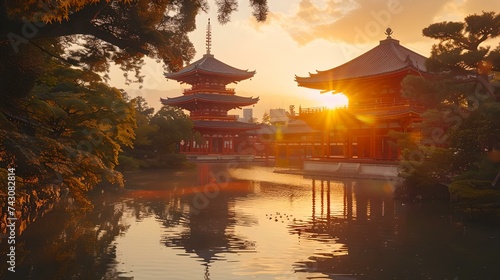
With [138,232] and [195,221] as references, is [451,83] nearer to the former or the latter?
[195,221]

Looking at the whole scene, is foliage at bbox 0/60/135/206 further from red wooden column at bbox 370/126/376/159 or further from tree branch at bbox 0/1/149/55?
red wooden column at bbox 370/126/376/159

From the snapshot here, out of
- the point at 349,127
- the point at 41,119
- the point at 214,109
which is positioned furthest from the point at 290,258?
the point at 214,109

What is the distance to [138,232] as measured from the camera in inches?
446

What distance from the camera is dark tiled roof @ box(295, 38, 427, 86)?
31031 mm

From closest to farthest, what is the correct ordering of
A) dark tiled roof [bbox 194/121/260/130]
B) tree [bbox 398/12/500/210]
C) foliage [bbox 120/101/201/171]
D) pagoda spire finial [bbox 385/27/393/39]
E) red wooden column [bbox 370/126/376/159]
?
tree [bbox 398/12/500/210], red wooden column [bbox 370/126/376/159], pagoda spire finial [bbox 385/27/393/39], foliage [bbox 120/101/201/171], dark tiled roof [bbox 194/121/260/130]

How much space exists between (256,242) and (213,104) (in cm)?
4660

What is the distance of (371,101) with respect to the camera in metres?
32.2

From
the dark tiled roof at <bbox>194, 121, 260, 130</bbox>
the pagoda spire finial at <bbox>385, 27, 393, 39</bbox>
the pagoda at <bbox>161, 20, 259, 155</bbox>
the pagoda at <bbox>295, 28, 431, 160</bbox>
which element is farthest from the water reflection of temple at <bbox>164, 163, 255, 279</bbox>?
the pagoda at <bbox>161, 20, 259, 155</bbox>

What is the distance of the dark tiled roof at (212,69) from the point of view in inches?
2207

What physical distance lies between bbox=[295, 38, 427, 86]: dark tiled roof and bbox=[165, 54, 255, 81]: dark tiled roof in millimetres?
21225

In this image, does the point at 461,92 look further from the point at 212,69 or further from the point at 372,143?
the point at 212,69

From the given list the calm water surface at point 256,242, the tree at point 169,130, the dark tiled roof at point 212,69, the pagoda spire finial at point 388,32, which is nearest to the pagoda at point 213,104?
the dark tiled roof at point 212,69

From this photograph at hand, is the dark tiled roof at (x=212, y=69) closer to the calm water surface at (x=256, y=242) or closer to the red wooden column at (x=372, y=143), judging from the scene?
the red wooden column at (x=372, y=143)

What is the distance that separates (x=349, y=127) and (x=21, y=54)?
1118 inches
